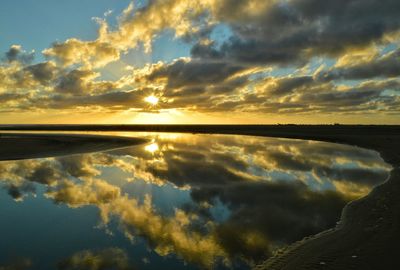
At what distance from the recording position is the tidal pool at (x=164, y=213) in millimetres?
8742

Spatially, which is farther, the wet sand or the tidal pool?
the wet sand

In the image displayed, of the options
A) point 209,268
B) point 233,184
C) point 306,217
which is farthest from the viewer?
point 233,184

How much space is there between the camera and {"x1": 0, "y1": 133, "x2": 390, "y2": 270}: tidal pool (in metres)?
8.74

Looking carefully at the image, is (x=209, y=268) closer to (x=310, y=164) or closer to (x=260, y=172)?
(x=260, y=172)

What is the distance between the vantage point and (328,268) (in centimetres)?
745

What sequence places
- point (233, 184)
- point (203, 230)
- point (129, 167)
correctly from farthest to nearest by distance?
point (129, 167) < point (233, 184) < point (203, 230)

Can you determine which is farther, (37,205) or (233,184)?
(233,184)

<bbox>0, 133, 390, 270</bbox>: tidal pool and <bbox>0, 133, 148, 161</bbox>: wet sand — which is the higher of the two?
<bbox>0, 133, 148, 161</bbox>: wet sand

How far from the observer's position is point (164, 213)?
41.7 feet

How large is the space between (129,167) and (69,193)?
8.47m

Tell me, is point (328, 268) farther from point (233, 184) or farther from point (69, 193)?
point (69, 193)

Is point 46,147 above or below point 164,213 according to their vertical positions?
above

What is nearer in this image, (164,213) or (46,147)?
(164,213)

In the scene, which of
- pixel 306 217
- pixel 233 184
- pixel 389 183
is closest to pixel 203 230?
pixel 306 217
